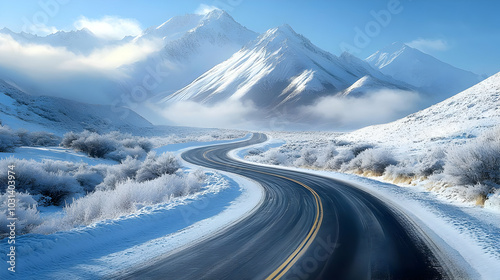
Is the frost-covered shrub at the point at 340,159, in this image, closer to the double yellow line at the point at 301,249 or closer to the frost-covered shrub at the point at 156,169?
the frost-covered shrub at the point at 156,169

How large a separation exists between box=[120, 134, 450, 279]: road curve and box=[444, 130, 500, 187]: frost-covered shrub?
3.55 metres

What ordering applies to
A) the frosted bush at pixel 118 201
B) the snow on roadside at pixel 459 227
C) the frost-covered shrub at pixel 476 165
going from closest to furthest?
the snow on roadside at pixel 459 227, the frosted bush at pixel 118 201, the frost-covered shrub at pixel 476 165

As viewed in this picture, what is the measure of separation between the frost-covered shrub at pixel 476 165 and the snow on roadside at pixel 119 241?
926 cm

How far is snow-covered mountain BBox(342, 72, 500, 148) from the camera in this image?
25062mm

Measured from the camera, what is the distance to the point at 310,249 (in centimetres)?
723

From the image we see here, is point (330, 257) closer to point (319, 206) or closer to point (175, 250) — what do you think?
point (175, 250)

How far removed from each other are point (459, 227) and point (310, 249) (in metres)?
5.41

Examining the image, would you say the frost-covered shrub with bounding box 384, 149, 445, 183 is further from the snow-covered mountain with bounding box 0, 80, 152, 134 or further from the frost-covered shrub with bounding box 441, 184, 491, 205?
the snow-covered mountain with bounding box 0, 80, 152, 134

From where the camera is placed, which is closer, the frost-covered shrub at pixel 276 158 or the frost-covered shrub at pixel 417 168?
the frost-covered shrub at pixel 417 168

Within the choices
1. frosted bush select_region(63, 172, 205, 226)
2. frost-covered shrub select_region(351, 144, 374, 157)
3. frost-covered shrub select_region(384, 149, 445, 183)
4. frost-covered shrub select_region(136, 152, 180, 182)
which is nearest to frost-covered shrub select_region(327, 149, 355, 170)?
frost-covered shrub select_region(351, 144, 374, 157)

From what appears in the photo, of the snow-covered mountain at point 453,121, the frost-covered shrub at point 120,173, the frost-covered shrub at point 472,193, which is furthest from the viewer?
the snow-covered mountain at point 453,121

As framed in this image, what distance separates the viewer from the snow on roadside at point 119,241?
6004 millimetres

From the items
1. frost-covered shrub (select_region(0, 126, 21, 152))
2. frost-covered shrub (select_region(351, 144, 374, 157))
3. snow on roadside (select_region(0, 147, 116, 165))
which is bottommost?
frost-covered shrub (select_region(351, 144, 374, 157))
